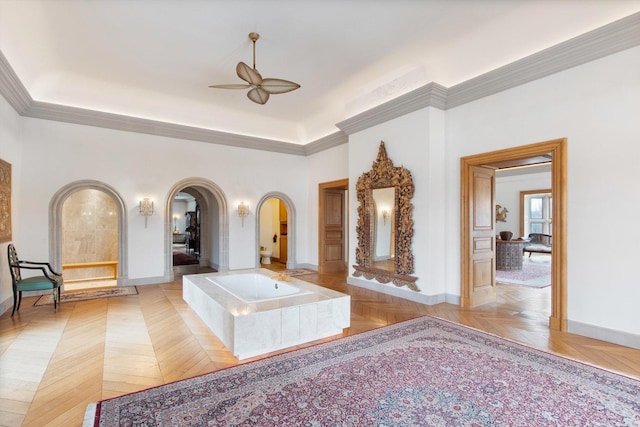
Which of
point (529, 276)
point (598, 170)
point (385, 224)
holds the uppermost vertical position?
point (598, 170)

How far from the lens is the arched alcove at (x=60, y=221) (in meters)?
6.05

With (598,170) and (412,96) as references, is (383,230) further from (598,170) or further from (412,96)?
(598,170)

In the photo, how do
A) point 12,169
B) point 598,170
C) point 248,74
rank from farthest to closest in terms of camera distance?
1. point 12,169
2. point 248,74
3. point 598,170

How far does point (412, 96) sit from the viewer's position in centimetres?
547

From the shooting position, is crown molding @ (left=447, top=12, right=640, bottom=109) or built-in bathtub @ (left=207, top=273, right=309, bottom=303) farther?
built-in bathtub @ (left=207, top=273, right=309, bottom=303)

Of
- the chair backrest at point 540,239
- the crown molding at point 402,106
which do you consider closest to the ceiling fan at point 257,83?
the crown molding at point 402,106

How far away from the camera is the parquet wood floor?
2.64m

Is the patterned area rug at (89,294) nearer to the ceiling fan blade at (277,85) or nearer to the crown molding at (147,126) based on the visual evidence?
the crown molding at (147,126)

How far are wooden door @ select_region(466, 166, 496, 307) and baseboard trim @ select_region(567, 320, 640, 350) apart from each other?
4.69ft

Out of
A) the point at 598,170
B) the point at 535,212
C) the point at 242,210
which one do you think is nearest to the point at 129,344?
the point at 242,210

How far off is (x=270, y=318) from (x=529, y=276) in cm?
721

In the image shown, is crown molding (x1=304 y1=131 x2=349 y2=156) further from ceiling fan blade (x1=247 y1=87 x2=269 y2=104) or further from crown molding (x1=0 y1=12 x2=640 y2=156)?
ceiling fan blade (x1=247 y1=87 x2=269 y2=104)

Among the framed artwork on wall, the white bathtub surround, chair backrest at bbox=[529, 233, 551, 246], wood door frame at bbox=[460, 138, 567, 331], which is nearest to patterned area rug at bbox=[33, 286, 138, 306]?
the framed artwork on wall

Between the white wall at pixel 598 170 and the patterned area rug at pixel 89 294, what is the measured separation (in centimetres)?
706
